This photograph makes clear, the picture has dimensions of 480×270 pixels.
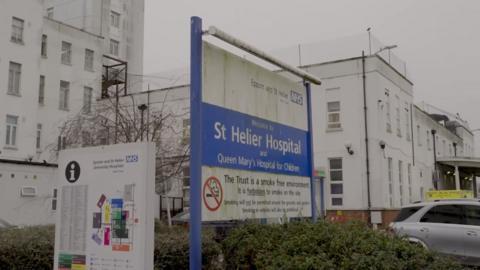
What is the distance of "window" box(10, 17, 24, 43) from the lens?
33.7 m

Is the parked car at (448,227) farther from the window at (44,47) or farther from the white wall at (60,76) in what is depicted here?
the window at (44,47)

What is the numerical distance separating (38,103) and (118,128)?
18545 millimetres

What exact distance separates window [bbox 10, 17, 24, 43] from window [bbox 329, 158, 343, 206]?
70.7 ft

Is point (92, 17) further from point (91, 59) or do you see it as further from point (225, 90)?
point (225, 90)

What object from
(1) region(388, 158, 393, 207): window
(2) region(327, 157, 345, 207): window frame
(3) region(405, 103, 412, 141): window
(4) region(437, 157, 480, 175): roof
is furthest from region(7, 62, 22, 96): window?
(4) region(437, 157, 480, 175): roof

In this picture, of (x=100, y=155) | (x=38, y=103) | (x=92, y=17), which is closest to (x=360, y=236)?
(x=100, y=155)

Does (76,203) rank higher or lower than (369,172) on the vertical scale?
lower

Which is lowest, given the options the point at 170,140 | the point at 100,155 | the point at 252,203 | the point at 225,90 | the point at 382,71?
the point at 252,203

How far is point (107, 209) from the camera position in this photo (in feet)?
18.5

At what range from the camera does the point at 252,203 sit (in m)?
6.61

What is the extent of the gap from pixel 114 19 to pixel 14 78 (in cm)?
1892

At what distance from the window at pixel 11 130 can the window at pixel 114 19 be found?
768 inches

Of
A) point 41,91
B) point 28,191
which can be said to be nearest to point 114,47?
point 41,91

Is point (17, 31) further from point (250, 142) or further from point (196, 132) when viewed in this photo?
point (196, 132)
